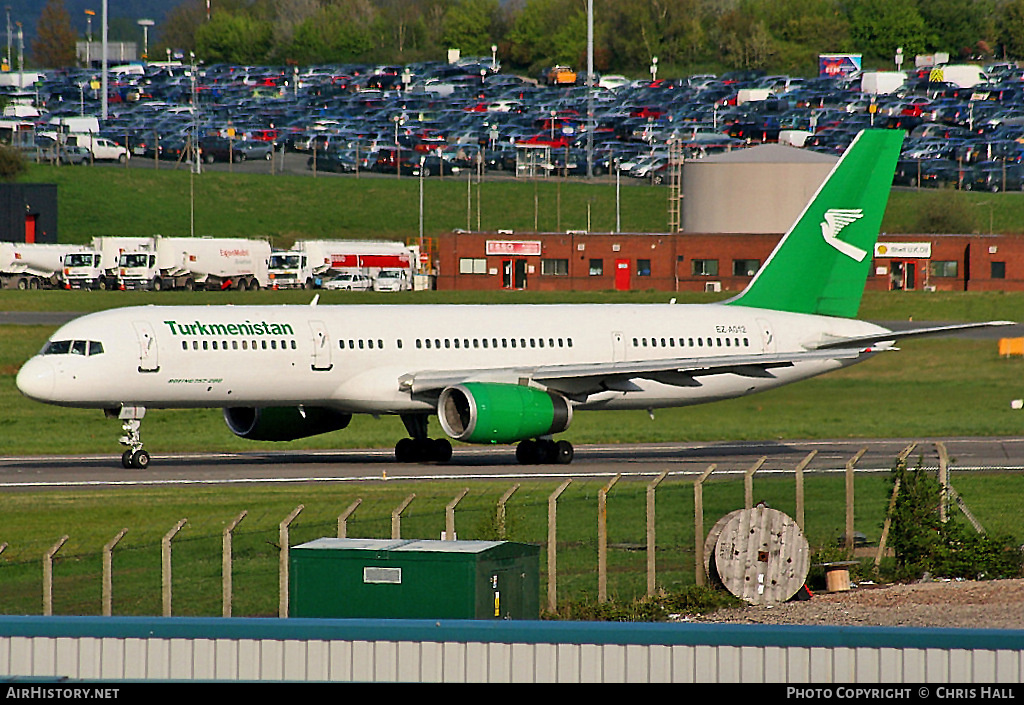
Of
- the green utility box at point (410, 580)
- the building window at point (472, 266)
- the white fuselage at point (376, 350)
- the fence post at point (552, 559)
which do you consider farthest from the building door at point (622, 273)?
the green utility box at point (410, 580)

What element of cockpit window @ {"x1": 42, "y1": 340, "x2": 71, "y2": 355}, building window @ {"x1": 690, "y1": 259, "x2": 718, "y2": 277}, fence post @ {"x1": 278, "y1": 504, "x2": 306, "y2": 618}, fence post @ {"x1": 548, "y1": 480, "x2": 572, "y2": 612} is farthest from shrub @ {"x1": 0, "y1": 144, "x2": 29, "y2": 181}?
fence post @ {"x1": 278, "y1": 504, "x2": 306, "y2": 618}

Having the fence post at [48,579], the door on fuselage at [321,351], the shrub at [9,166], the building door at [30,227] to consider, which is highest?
the shrub at [9,166]

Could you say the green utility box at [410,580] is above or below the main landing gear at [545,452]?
above

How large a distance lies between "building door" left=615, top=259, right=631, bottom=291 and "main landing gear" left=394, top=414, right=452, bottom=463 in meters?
57.4

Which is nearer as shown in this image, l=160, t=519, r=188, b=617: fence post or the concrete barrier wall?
the concrete barrier wall

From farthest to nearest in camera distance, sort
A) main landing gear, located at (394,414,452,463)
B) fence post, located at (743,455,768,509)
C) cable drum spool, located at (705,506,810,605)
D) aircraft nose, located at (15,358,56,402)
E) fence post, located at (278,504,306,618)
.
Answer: main landing gear, located at (394,414,452,463) < aircraft nose, located at (15,358,56,402) < fence post, located at (743,455,768,509) < cable drum spool, located at (705,506,810,605) < fence post, located at (278,504,306,618)

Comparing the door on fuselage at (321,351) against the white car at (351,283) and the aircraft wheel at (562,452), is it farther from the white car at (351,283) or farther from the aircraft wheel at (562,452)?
the white car at (351,283)

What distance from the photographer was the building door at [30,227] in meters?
118

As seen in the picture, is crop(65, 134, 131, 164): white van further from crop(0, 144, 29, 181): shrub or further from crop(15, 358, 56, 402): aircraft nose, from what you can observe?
crop(15, 358, 56, 402): aircraft nose

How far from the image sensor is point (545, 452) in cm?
4294

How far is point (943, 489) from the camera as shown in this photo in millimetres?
26688

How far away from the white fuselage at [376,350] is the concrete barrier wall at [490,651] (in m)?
24.4

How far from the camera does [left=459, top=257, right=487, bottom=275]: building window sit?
10375cm

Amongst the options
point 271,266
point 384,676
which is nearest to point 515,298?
point 271,266
